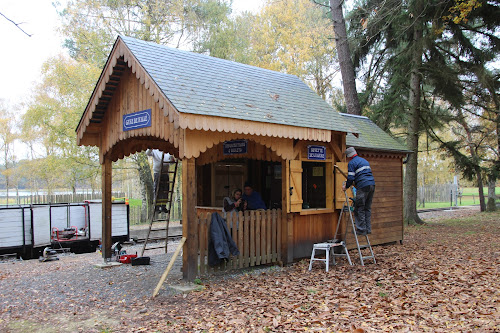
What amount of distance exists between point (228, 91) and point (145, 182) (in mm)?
17348

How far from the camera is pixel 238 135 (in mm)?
8555

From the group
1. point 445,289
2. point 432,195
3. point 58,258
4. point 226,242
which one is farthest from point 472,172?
point 432,195

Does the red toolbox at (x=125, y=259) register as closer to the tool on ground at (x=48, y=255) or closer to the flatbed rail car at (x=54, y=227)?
the tool on ground at (x=48, y=255)

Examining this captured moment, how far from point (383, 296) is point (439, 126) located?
1374cm

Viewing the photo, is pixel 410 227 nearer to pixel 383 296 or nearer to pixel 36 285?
pixel 383 296

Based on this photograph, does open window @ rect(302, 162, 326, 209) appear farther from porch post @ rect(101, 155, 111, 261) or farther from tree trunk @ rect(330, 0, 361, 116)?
tree trunk @ rect(330, 0, 361, 116)

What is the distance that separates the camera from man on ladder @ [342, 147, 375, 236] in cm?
921

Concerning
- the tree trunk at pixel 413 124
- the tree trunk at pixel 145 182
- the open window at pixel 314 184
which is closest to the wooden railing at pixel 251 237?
the open window at pixel 314 184

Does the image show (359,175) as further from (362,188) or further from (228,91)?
(228,91)

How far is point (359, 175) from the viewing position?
929cm

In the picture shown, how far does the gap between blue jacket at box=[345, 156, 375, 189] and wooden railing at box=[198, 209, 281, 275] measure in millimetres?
1733

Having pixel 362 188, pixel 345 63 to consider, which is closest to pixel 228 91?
pixel 362 188

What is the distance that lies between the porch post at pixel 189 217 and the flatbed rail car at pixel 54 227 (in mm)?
7608

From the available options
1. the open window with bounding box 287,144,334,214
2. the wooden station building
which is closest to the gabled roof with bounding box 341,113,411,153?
the wooden station building
